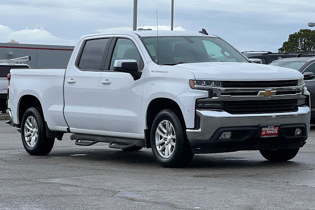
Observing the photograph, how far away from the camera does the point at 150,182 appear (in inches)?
399

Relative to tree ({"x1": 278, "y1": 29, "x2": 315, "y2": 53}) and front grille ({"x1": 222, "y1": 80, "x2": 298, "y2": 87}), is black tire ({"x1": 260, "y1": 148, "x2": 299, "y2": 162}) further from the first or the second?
tree ({"x1": 278, "y1": 29, "x2": 315, "y2": 53})

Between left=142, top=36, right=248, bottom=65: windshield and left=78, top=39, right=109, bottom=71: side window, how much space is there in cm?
84

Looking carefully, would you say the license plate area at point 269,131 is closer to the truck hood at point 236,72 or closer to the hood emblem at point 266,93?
the hood emblem at point 266,93

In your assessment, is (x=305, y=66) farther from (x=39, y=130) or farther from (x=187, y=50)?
(x=187, y=50)

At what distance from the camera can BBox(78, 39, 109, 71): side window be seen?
1321 cm

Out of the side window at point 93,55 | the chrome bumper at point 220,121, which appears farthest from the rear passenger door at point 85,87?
the chrome bumper at point 220,121

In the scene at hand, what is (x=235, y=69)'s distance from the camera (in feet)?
37.8

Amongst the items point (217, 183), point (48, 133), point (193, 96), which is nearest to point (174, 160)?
point (193, 96)

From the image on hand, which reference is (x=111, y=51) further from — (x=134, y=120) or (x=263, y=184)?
(x=263, y=184)

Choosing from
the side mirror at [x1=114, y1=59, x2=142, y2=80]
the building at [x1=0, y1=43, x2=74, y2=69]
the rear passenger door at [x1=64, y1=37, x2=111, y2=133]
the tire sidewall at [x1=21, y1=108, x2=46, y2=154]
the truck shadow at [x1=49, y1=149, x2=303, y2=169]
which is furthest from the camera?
the building at [x1=0, y1=43, x2=74, y2=69]

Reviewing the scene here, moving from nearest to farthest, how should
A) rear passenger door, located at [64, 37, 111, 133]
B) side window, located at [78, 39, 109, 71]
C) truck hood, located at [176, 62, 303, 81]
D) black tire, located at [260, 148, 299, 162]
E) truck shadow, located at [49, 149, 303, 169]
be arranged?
1. truck hood, located at [176, 62, 303, 81]
2. truck shadow, located at [49, 149, 303, 169]
3. black tire, located at [260, 148, 299, 162]
4. rear passenger door, located at [64, 37, 111, 133]
5. side window, located at [78, 39, 109, 71]

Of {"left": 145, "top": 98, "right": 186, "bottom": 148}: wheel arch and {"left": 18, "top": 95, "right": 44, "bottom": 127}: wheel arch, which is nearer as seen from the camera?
{"left": 145, "top": 98, "right": 186, "bottom": 148}: wheel arch

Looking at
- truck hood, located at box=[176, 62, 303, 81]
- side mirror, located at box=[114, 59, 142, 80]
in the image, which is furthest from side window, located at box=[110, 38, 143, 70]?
truck hood, located at box=[176, 62, 303, 81]

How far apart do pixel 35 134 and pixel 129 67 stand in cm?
300
